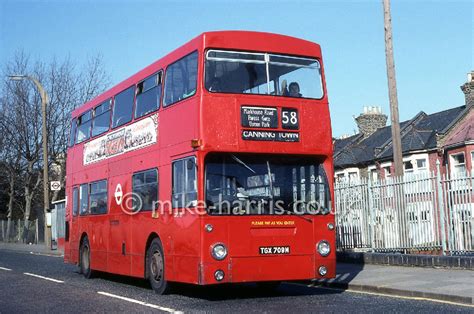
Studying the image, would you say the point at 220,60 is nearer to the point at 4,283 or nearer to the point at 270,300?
the point at 270,300

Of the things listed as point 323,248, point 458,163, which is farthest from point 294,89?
point 458,163

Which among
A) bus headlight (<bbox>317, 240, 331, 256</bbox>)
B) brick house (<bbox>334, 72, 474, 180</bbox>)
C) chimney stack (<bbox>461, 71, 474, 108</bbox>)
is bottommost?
bus headlight (<bbox>317, 240, 331, 256</bbox>)

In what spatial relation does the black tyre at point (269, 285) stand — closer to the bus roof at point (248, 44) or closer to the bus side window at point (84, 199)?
the bus roof at point (248, 44)

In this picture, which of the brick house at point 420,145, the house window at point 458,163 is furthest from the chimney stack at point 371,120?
the house window at point 458,163

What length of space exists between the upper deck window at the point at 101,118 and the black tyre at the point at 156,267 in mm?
3871

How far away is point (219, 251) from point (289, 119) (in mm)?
2512

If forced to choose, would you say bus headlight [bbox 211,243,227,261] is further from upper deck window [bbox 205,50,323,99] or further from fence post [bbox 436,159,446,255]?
fence post [bbox 436,159,446,255]

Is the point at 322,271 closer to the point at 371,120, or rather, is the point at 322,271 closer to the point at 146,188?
the point at 146,188

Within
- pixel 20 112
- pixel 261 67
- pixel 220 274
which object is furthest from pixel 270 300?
pixel 20 112

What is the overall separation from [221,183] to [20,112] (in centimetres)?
3301

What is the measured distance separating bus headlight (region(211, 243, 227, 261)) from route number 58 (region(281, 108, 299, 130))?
2256 millimetres

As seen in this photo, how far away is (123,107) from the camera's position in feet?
44.9

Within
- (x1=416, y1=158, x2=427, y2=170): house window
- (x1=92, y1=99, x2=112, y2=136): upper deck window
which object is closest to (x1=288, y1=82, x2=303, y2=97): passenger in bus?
(x1=92, y1=99, x2=112, y2=136): upper deck window

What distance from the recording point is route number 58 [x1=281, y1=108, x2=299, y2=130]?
10500mm
